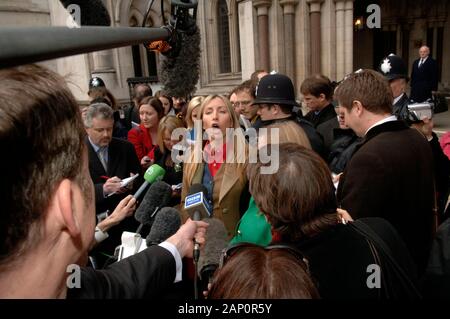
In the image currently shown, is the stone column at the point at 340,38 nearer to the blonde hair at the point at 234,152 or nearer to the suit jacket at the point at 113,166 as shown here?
the blonde hair at the point at 234,152

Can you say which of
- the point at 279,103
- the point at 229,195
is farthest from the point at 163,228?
the point at 279,103

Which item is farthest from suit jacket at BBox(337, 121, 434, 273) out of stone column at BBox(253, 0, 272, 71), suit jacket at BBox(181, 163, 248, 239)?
stone column at BBox(253, 0, 272, 71)

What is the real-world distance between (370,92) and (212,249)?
111 centimetres

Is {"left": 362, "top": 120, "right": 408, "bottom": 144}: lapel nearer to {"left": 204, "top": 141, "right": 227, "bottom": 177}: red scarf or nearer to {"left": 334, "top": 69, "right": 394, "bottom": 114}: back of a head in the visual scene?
{"left": 334, "top": 69, "right": 394, "bottom": 114}: back of a head

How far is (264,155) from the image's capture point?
1.43 metres

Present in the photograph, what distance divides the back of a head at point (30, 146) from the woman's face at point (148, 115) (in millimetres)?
3017

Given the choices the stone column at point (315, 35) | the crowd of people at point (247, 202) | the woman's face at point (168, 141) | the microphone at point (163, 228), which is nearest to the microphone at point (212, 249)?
the crowd of people at point (247, 202)

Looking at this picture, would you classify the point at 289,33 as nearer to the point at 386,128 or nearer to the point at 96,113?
→ the point at 96,113

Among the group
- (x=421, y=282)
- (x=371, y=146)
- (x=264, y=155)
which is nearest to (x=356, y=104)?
(x=371, y=146)

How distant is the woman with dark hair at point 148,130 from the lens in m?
3.64

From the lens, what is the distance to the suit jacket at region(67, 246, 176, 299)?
39.8 inches

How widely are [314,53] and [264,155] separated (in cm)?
602

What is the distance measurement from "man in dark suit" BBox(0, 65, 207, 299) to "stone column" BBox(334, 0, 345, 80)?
6840mm
